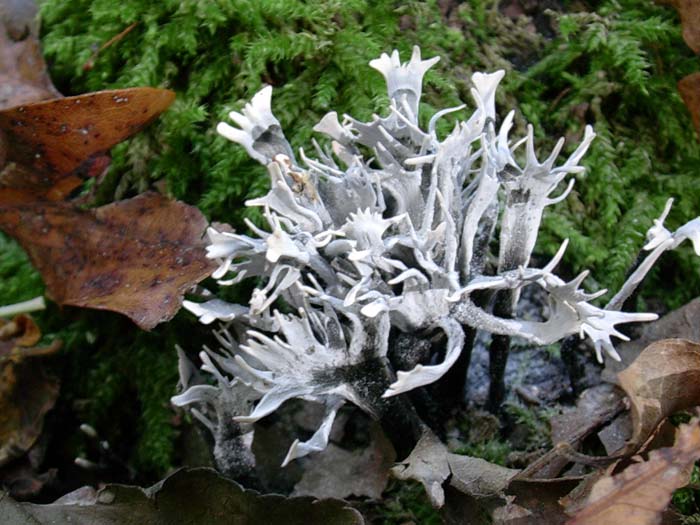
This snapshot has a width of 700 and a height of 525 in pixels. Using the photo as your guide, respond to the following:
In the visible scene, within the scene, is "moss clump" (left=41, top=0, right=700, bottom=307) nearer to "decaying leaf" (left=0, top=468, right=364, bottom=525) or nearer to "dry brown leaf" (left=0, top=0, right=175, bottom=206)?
"dry brown leaf" (left=0, top=0, right=175, bottom=206)

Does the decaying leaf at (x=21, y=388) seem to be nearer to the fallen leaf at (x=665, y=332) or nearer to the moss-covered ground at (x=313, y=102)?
the moss-covered ground at (x=313, y=102)

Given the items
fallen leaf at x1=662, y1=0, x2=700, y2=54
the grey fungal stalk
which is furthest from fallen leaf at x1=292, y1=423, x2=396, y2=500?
fallen leaf at x1=662, y1=0, x2=700, y2=54

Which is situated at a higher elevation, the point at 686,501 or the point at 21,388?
the point at 686,501

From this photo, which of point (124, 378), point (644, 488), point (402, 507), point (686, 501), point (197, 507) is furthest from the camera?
point (124, 378)

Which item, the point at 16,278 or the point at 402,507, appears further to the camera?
Answer: the point at 16,278

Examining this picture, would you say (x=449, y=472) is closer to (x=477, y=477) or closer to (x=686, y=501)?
(x=477, y=477)

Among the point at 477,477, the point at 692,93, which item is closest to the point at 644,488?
the point at 477,477
